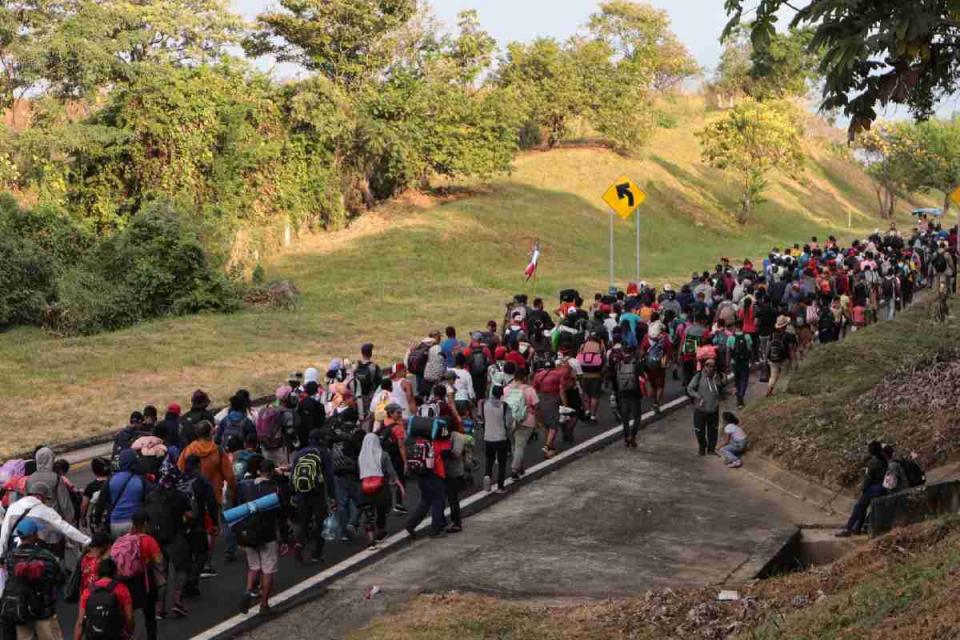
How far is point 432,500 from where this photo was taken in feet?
43.2

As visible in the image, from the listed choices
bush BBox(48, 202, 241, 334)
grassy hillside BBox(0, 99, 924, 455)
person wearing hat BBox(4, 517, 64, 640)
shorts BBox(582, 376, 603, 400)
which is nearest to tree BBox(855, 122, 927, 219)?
grassy hillside BBox(0, 99, 924, 455)

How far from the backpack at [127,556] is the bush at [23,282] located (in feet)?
67.6

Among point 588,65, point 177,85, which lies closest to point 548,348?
point 177,85

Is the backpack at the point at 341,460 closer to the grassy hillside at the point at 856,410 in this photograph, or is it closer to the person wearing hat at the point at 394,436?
the person wearing hat at the point at 394,436

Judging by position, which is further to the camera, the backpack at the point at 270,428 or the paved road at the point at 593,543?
the backpack at the point at 270,428

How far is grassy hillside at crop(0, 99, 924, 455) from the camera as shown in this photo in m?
23.5

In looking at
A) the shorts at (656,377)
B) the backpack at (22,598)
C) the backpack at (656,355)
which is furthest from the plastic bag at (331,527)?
the shorts at (656,377)

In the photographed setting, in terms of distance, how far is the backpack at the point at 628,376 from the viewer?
1723cm

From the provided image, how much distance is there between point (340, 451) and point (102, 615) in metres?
4.30

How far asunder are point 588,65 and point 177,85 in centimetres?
2795

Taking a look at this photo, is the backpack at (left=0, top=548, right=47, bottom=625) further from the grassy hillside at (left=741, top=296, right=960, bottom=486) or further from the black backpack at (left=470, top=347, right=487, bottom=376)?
the black backpack at (left=470, top=347, right=487, bottom=376)

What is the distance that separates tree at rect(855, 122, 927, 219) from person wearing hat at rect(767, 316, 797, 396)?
50131 millimetres

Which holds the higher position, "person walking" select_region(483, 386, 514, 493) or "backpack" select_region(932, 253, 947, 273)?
"backpack" select_region(932, 253, 947, 273)

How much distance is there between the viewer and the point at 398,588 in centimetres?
1157
